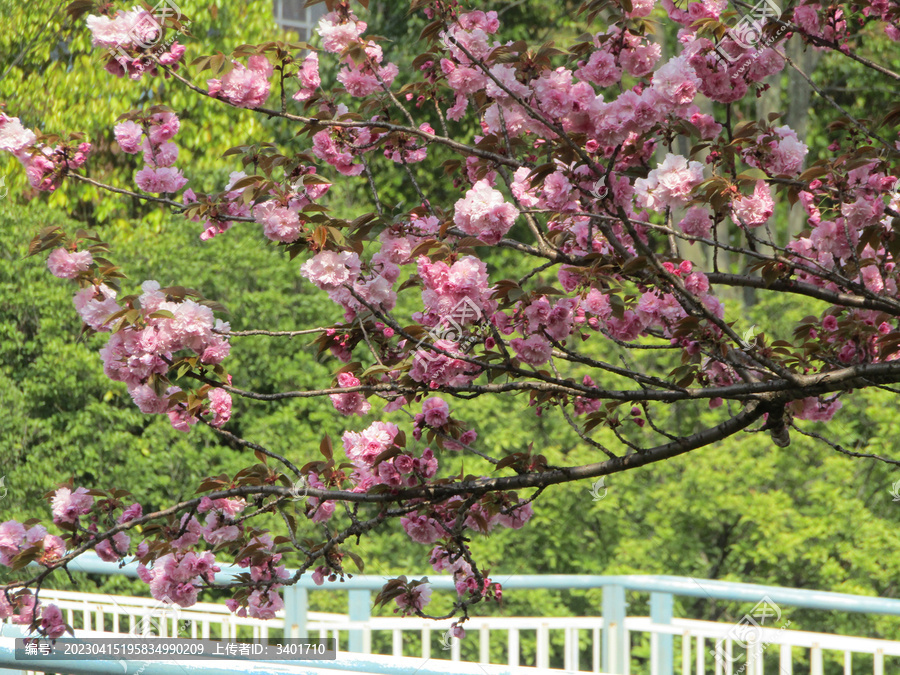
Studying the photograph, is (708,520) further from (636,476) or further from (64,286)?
(64,286)

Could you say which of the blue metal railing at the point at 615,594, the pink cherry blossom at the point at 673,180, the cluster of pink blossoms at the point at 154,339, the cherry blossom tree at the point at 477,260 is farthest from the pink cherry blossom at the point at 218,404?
the blue metal railing at the point at 615,594

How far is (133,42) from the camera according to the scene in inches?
87.4

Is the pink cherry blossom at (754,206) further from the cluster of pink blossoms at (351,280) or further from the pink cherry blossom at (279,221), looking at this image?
the pink cherry blossom at (279,221)

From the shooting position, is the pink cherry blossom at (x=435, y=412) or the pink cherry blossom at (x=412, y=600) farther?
the pink cherry blossom at (x=412, y=600)

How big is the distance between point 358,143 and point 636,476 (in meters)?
4.26

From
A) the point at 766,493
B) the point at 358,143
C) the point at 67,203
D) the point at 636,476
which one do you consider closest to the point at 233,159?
the point at 67,203

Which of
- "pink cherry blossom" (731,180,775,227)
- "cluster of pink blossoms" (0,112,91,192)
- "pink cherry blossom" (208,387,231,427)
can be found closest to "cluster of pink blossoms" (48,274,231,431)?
"pink cherry blossom" (208,387,231,427)

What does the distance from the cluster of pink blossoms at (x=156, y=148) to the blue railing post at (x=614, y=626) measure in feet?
9.48

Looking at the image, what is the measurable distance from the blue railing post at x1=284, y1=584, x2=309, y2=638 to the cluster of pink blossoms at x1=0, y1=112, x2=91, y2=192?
242 cm

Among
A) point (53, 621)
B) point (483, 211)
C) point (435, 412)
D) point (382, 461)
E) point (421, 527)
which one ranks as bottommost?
point (53, 621)

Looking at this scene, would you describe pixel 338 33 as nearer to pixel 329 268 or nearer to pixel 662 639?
pixel 329 268

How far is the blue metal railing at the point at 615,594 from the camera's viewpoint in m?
3.89

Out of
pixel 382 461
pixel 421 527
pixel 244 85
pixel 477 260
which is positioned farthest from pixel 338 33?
pixel 421 527

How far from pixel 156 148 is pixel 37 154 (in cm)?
34
